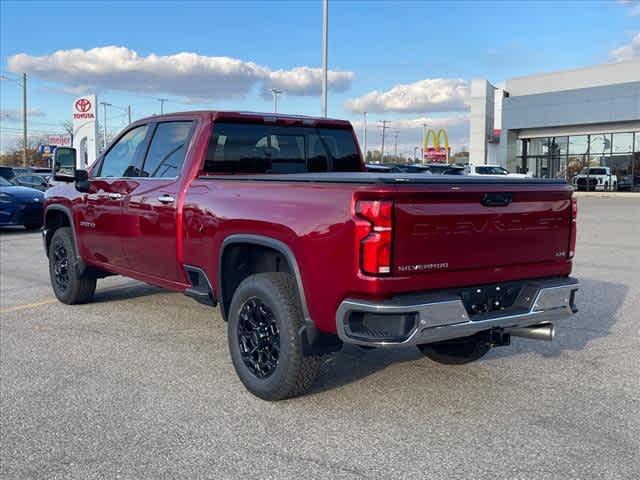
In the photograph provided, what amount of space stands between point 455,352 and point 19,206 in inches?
520

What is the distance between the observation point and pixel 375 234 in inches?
141

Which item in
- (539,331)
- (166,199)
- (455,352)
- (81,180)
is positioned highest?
(81,180)

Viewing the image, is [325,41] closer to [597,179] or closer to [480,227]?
[480,227]

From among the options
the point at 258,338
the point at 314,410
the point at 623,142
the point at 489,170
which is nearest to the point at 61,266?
the point at 258,338

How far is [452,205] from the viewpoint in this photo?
3.82 metres

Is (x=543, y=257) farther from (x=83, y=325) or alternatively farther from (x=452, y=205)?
(x=83, y=325)

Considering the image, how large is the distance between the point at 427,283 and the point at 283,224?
0.97 metres

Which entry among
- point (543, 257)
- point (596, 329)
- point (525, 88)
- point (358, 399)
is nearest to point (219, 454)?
point (358, 399)

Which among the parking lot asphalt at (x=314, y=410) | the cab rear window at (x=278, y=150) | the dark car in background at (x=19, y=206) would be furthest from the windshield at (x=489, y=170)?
the cab rear window at (x=278, y=150)

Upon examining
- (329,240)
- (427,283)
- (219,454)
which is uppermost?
(329,240)

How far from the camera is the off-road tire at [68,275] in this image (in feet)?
23.4

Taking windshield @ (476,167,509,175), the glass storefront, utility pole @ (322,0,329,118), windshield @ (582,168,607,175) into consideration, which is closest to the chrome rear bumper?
utility pole @ (322,0,329,118)

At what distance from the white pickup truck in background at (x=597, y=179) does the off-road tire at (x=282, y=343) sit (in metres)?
39.2

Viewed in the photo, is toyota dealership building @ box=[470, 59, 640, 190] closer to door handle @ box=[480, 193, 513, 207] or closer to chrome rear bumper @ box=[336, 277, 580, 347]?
door handle @ box=[480, 193, 513, 207]
